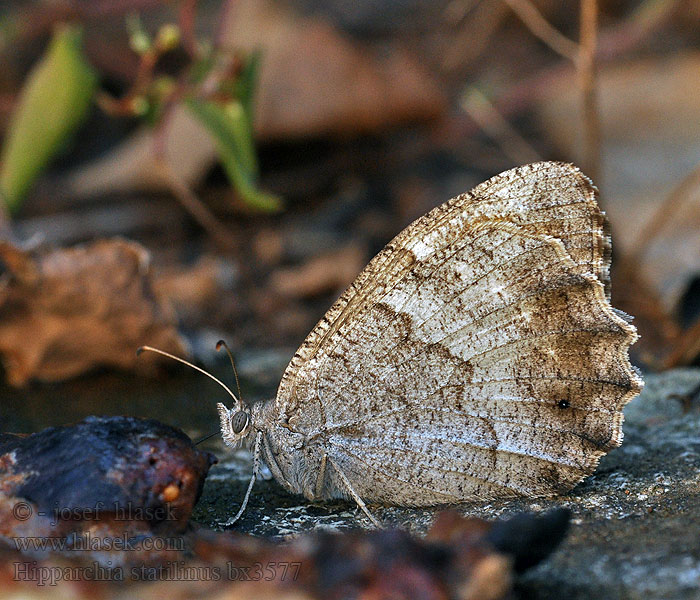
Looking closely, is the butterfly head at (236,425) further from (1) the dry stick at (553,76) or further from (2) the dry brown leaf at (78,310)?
(1) the dry stick at (553,76)

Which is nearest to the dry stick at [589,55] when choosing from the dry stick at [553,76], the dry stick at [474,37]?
the dry stick at [553,76]

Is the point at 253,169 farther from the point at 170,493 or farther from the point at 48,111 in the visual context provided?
the point at 170,493

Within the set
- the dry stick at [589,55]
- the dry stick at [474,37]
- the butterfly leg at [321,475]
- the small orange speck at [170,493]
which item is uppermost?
the dry stick at [474,37]

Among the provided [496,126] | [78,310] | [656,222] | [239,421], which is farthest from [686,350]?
[78,310]

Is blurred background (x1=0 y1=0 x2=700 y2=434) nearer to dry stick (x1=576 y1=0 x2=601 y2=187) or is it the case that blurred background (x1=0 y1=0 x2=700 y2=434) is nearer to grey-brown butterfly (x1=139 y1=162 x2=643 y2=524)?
dry stick (x1=576 y1=0 x2=601 y2=187)

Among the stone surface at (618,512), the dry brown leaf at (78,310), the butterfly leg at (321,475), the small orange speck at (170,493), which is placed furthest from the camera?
the dry brown leaf at (78,310)

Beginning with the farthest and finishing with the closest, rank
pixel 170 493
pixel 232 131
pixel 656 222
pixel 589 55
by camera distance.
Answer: pixel 656 222
pixel 232 131
pixel 589 55
pixel 170 493

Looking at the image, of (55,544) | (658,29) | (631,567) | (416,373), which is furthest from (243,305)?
(658,29)
